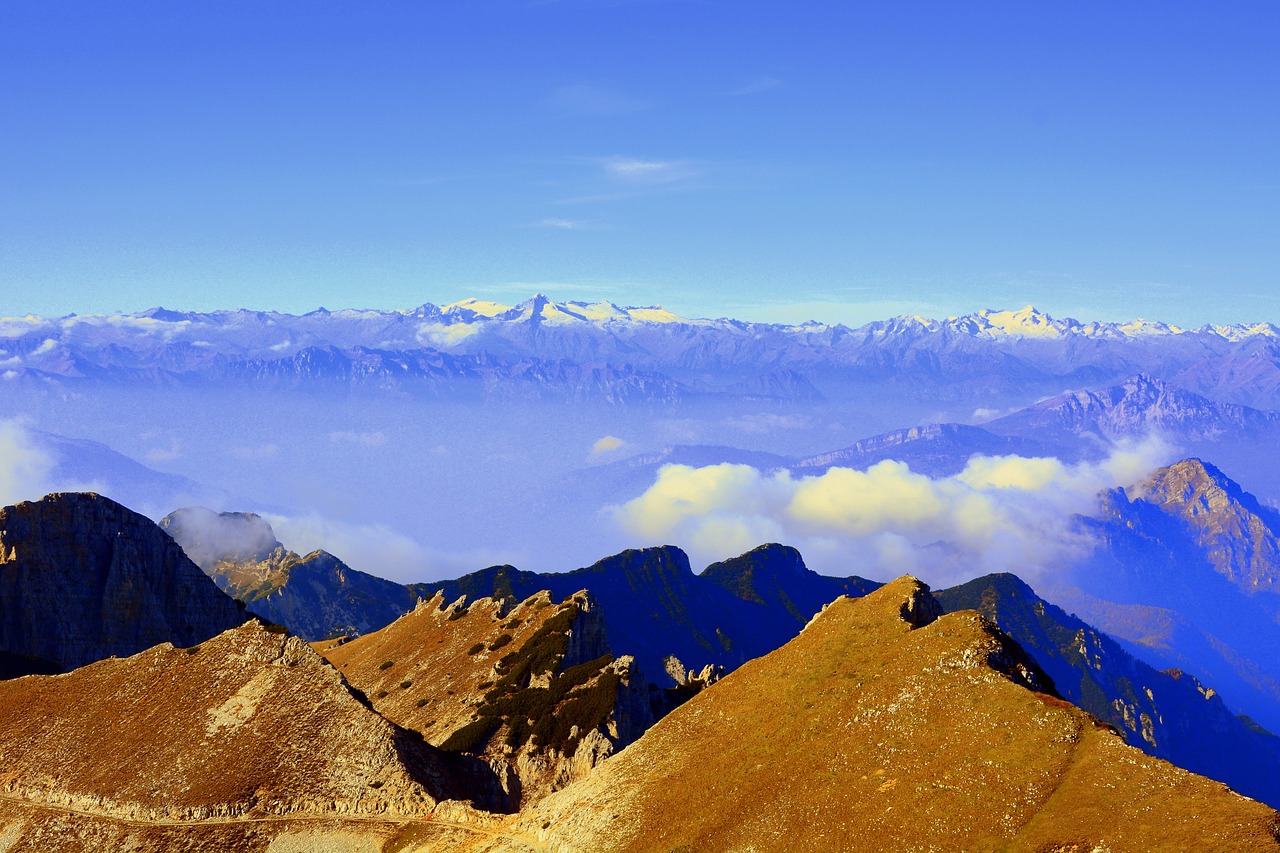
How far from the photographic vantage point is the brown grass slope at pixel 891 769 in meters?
48.3

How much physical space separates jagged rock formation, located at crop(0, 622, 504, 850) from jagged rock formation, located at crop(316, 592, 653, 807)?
15348 mm

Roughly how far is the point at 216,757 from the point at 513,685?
50.4 meters

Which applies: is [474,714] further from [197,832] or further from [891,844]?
[891,844]

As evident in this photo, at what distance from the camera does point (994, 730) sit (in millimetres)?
56344

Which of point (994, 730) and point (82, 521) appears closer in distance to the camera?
point (994, 730)

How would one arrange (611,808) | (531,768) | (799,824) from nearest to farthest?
(799,824)
(611,808)
(531,768)

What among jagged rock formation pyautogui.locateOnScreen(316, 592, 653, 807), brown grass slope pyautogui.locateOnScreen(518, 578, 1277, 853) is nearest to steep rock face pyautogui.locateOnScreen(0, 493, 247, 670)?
jagged rock formation pyautogui.locateOnScreen(316, 592, 653, 807)

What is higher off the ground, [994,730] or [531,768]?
[994,730]

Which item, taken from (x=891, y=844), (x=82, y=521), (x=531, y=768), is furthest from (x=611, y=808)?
(x=82, y=521)

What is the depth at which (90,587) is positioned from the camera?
138500mm

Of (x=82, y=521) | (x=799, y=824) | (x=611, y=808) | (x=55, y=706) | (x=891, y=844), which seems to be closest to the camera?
(x=891, y=844)

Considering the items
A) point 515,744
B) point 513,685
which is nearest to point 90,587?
point 513,685

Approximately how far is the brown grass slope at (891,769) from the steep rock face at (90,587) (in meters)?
90.7

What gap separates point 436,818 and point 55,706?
37851 millimetres
